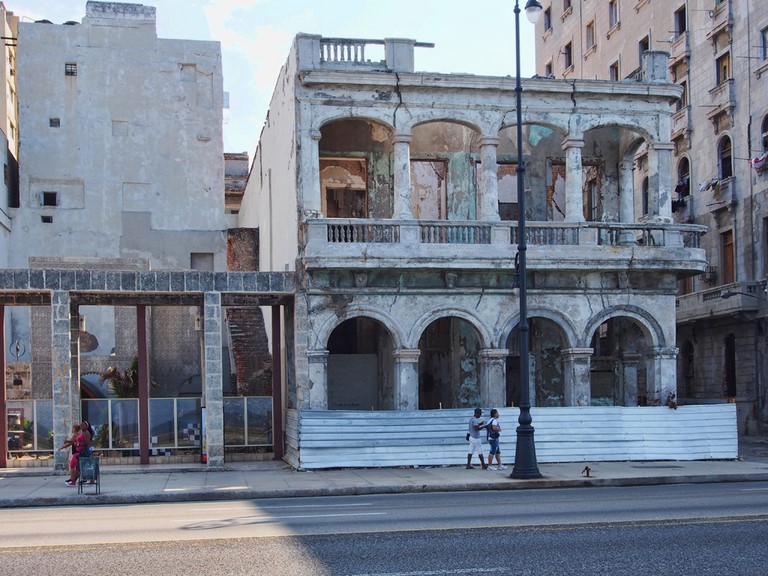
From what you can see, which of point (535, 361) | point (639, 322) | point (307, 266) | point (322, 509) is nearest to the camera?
point (322, 509)

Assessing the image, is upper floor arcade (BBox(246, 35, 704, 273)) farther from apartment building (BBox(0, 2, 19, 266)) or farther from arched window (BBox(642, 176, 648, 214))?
arched window (BBox(642, 176, 648, 214))

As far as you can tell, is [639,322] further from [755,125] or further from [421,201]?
[755,125]

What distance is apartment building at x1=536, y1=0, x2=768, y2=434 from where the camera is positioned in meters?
37.0

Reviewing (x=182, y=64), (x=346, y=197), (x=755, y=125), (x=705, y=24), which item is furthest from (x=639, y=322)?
(x=182, y=64)

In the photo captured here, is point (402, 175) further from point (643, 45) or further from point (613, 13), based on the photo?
point (613, 13)

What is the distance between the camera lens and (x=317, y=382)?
26.5 metres

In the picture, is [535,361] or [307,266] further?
[535,361]

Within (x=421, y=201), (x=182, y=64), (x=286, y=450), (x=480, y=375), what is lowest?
(x=286, y=450)

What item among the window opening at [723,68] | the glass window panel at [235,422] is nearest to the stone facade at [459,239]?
the glass window panel at [235,422]

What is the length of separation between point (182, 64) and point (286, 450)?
58.6 ft

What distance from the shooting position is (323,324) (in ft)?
87.7

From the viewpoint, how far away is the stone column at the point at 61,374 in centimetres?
2519

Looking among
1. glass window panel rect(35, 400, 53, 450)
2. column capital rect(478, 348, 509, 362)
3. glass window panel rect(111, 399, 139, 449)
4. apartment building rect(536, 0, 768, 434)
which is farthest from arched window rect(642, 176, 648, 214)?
glass window panel rect(35, 400, 53, 450)

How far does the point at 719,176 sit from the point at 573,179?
13.7 meters
